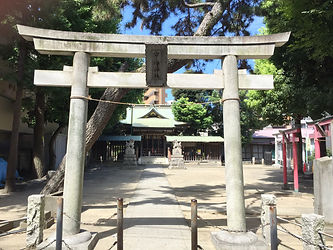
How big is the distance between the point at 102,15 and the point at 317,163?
883 cm

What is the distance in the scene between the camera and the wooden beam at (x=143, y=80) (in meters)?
5.10

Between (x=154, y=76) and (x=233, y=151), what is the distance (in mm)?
2293

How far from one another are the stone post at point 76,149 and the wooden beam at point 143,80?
201 millimetres

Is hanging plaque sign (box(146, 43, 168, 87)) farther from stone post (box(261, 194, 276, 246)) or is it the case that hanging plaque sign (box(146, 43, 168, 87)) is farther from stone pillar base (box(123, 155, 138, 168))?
stone pillar base (box(123, 155, 138, 168))

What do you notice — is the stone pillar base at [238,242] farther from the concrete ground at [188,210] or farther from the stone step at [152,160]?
the stone step at [152,160]

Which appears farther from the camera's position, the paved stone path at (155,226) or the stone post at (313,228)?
the paved stone path at (155,226)

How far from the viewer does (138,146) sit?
31719mm

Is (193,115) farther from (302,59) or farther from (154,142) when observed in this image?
(302,59)

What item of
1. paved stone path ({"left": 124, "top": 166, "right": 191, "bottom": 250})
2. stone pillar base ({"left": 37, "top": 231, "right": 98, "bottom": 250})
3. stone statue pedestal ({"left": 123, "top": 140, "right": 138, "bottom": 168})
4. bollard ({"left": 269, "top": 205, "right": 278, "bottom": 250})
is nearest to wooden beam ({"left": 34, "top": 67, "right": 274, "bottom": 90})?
bollard ({"left": 269, "top": 205, "right": 278, "bottom": 250})

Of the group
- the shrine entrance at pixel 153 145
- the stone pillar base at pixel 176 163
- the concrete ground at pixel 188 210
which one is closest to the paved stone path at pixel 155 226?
the concrete ground at pixel 188 210

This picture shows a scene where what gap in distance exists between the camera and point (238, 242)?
4.43 meters

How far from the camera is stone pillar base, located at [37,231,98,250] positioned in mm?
4273

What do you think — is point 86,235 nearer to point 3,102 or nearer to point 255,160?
point 3,102

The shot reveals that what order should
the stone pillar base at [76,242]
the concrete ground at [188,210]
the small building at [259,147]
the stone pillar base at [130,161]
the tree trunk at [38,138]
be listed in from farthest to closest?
the small building at [259,147] < the stone pillar base at [130,161] < the tree trunk at [38,138] < the concrete ground at [188,210] < the stone pillar base at [76,242]
